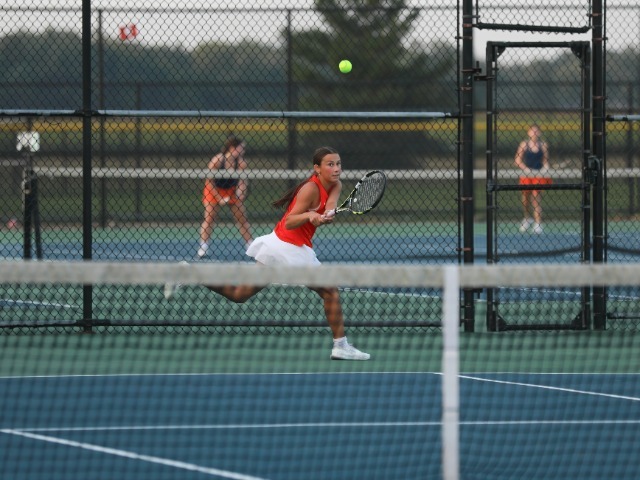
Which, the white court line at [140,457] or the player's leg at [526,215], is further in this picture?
the player's leg at [526,215]

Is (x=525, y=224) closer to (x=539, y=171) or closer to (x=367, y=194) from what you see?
(x=539, y=171)

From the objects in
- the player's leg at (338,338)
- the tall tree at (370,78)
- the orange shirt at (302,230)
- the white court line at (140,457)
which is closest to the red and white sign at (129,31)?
the orange shirt at (302,230)

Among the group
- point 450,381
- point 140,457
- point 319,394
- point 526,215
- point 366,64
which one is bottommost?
point 140,457

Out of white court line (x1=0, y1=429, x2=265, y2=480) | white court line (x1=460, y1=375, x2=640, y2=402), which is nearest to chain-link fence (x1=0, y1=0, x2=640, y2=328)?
white court line (x1=460, y1=375, x2=640, y2=402)

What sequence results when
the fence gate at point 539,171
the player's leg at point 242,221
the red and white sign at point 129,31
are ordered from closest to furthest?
the fence gate at point 539,171
the red and white sign at point 129,31
the player's leg at point 242,221

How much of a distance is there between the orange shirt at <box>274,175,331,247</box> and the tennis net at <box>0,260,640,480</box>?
76 cm

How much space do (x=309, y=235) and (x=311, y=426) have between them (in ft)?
8.57

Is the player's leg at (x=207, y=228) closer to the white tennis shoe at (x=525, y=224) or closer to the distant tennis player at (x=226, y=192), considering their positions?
the distant tennis player at (x=226, y=192)

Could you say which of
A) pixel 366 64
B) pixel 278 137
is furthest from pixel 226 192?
pixel 366 64

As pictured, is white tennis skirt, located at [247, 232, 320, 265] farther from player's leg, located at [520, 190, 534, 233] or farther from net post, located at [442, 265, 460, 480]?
player's leg, located at [520, 190, 534, 233]

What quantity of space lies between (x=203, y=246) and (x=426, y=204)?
4.36m

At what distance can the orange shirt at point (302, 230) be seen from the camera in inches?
334

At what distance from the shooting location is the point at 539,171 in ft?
45.8

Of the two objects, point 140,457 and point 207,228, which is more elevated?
point 207,228
